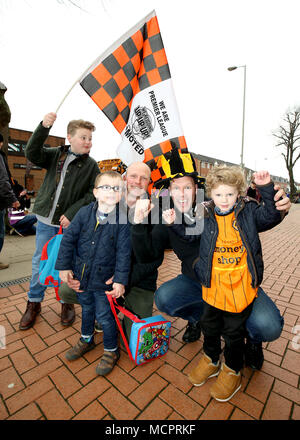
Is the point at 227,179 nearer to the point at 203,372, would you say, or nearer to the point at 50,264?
the point at 203,372

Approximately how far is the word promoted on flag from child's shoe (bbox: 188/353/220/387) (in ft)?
6.20

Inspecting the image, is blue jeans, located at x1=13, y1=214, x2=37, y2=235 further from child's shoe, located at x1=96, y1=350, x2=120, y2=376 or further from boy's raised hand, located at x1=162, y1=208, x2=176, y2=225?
boy's raised hand, located at x1=162, y1=208, x2=176, y2=225

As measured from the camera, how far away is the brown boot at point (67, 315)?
2.49 m

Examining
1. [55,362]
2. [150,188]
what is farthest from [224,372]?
[150,188]

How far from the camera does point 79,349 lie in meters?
2.04

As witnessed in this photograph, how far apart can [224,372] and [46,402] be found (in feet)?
4.49

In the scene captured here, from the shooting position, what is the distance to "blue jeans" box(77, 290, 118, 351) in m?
1.96

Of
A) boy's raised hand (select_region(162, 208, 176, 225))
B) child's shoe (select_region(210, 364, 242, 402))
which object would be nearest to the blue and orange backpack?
boy's raised hand (select_region(162, 208, 176, 225))

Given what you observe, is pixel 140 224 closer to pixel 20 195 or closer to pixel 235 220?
pixel 235 220

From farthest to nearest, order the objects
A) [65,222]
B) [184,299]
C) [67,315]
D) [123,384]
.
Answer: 1. [67,315]
2. [65,222]
3. [184,299]
4. [123,384]

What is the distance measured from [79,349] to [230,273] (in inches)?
61.8

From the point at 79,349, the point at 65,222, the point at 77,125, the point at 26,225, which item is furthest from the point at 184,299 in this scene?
the point at 26,225

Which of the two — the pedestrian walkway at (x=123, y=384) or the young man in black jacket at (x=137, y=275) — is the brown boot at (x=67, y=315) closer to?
the pedestrian walkway at (x=123, y=384)

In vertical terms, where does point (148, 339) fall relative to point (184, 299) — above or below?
below
